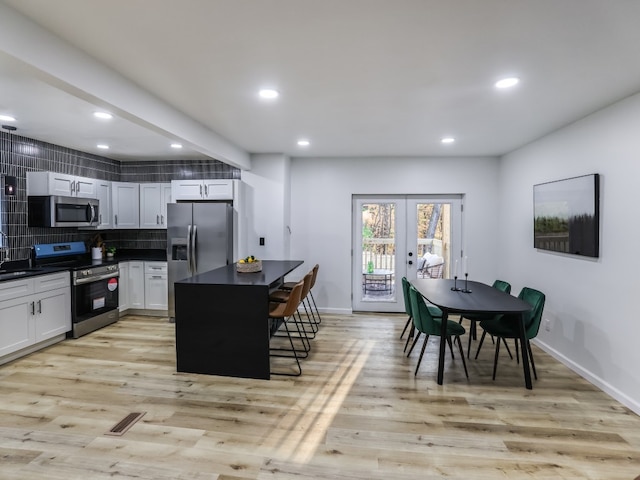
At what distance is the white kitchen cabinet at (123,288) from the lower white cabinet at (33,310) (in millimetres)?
905

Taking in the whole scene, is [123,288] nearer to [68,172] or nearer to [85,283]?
[85,283]

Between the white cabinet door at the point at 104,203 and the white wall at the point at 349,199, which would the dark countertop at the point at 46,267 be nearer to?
the white cabinet door at the point at 104,203

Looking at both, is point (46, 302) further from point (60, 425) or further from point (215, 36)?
point (215, 36)

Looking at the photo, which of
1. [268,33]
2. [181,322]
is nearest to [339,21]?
[268,33]

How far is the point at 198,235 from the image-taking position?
4.99 meters

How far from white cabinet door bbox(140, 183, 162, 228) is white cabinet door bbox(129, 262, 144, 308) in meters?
0.69

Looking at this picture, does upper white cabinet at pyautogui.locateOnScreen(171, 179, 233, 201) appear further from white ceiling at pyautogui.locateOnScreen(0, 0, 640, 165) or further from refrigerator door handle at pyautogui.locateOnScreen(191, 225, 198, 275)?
white ceiling at pyautogui.locateOnScreen(0, 0, 640, 165)

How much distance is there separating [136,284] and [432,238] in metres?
4.67

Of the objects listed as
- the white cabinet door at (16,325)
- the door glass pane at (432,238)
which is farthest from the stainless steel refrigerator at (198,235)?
the door glass pane at (432,238)

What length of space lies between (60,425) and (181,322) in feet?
3.73

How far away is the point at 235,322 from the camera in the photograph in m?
3.27

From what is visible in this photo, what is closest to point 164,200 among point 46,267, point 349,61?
point 46,267

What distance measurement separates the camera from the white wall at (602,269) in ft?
9.17

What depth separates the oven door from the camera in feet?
14.2
